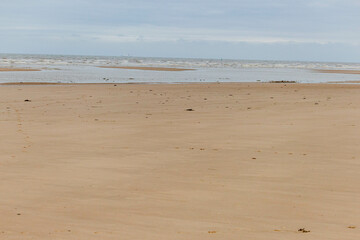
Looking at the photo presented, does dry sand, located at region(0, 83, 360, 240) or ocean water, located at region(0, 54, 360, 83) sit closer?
dry sand, located at region(0, 83, 360, 240)

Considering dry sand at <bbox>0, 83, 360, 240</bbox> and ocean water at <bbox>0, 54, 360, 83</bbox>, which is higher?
ocean water at <bbox>0, 54, 360, 83</bbox>

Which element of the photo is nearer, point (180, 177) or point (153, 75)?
point (180, 177)

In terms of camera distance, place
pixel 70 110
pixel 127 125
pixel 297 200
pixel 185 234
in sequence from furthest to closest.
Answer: pixel 70 110
pixel 127 125
pixel 297 200
pixel 185 234

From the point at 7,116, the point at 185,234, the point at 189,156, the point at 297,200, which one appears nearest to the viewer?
the point at 185,234

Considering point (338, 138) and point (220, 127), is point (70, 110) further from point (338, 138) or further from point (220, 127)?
point (338, 138)

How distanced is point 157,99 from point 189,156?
458 inches

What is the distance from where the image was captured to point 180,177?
24.1 ft

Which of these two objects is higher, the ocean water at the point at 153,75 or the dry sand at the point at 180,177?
the ocean water at the point at 153,75

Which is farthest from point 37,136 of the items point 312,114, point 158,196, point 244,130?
point 312,114

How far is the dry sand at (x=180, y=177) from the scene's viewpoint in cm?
525

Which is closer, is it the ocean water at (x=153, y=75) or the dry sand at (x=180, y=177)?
the dry sand at (x=180, y=177)

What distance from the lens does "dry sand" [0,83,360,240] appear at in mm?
5246

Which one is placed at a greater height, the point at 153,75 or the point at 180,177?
the point at 153,75

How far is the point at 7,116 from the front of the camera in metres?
14.4
